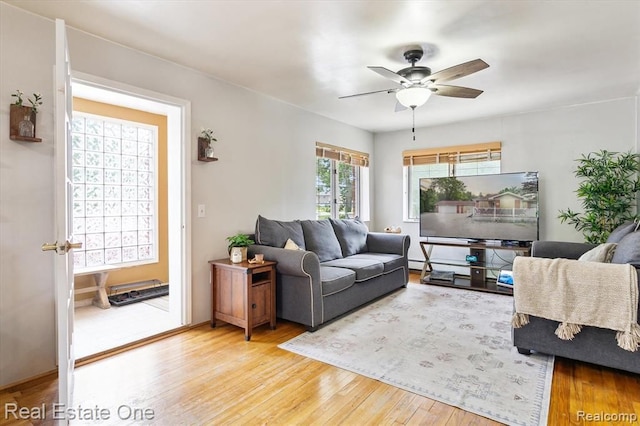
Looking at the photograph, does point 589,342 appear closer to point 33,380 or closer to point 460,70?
point 460,70

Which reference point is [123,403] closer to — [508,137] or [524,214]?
[524,214]

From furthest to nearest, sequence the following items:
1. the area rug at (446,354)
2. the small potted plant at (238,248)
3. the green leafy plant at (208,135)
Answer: the green leafy plant at (208,135)
the small potted plant at (238,248)
the area rug at (446,354)

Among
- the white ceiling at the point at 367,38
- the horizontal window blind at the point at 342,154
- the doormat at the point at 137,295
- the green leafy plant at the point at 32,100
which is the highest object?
the white ceiling at the point at 367,38

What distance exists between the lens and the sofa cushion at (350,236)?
4.51 metres

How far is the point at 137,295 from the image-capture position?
4215 mm

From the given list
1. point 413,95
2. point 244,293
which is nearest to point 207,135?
point 244,293

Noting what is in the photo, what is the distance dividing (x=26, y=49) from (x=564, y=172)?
5.70 meters

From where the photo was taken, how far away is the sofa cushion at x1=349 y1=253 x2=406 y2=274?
13.7 feet

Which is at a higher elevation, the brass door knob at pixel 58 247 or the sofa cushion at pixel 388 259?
the brass door knob at pixel 58 247

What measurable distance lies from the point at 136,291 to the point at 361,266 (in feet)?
9.40

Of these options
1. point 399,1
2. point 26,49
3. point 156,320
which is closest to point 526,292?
point 399,1

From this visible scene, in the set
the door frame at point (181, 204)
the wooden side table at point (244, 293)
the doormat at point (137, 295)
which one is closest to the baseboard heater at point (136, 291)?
the doormat at point (137, 295)

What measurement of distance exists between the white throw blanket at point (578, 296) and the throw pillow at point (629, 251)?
150mm

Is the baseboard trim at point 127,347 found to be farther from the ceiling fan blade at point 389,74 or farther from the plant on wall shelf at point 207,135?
the ceiling fan blade at point 389,74
